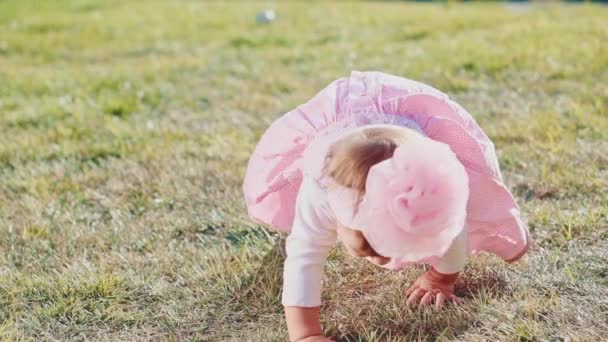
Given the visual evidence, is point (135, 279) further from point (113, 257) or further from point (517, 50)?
point (517, 50)

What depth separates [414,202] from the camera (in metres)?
2.04

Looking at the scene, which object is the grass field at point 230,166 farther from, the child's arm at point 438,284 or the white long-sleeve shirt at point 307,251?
the white long-sleeve shirt at point 307,251

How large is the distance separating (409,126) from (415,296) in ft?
1.68

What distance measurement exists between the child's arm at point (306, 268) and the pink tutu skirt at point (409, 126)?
0.58ft

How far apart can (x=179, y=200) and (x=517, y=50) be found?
3.11 meters

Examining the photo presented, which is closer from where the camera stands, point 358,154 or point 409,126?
point 358,154

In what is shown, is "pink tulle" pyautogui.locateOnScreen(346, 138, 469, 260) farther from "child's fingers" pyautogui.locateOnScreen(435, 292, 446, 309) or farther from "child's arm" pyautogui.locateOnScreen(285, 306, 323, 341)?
"child's fingers" pyautogui.locateOnScreen(435, 292, 446, 309)

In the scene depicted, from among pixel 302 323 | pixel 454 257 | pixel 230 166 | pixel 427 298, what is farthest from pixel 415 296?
pixel 230 166

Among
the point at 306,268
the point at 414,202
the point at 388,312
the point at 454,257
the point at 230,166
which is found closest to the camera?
the point at 414,202

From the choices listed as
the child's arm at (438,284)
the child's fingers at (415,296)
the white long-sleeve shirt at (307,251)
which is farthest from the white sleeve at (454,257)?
the white long-sleeve shirt at (307,251)

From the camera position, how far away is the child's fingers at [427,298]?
264cm

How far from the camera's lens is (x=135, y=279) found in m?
3.00

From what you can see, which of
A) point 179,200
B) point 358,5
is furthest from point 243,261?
point 358,5

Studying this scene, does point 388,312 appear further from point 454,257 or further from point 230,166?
point 230,166
